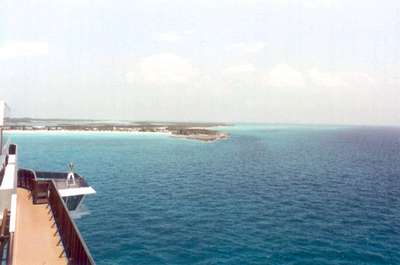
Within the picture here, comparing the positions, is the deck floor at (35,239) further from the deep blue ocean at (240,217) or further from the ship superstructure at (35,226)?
the deep blue ocean at (240,217)

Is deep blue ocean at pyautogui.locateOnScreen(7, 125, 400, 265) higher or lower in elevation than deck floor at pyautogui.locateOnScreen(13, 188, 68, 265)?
lower

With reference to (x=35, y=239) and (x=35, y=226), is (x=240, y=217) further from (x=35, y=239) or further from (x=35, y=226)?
(x=35, y=239)

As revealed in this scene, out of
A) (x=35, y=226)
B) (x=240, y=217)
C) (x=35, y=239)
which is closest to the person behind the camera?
(x=35, y=239)

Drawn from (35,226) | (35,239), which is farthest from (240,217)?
(35,239)

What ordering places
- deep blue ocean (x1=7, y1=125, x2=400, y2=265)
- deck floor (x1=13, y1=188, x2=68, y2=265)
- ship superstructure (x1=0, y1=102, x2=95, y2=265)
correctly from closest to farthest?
ship superstructure (x1=0, y1=102, x2=95, y2=265) < deck floor (x1=13, y1=188, x2=68, y2=265) < deep blue ocean (x1=7, y1=125, x2=400, y2=265)

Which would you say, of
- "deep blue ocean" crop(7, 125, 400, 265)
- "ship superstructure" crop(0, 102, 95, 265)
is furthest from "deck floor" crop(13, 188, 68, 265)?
"deep blue ocean" crop(7, 125, 400, 265)

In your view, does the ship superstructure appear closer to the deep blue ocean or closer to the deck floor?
the deck floor

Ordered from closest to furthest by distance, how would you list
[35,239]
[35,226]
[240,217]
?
[35,239]
[35,226]
[240,217]

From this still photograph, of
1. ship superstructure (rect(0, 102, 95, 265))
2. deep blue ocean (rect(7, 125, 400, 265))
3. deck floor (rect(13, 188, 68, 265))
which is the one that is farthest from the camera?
deep blue ocean (rect(7, 125, 400, 265))

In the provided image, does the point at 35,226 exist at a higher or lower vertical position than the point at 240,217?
higher
